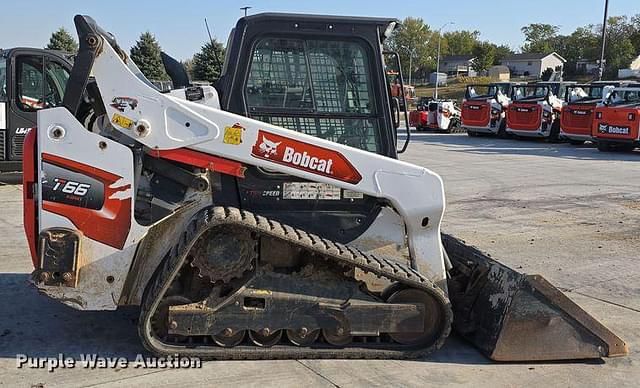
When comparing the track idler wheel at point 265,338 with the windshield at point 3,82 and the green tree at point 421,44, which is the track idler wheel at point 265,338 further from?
the green tree at point 421,44

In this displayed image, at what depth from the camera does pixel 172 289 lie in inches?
189

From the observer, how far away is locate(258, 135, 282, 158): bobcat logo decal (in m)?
4.74

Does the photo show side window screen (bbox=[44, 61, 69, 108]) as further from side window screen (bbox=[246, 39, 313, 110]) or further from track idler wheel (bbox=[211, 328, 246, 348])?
track idler wheel (bbox=[211, 328, 246, 348])

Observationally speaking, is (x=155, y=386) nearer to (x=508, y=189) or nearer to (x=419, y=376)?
(x=419, y=376)

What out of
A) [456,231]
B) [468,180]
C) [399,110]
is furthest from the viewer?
[468,180]

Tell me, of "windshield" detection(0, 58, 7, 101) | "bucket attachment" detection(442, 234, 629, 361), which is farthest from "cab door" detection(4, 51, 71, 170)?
"bucket attachment" detection(442, 234, 629, 361)

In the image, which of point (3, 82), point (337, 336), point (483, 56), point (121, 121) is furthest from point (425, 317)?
point (483, 56)

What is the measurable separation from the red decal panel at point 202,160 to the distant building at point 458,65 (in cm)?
9574

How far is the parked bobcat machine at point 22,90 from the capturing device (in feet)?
39.8

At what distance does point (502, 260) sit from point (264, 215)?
3.95 m

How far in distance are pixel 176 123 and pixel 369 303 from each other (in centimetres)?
175

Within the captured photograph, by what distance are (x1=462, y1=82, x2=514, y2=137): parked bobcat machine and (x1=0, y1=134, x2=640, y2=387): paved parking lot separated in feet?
38.5

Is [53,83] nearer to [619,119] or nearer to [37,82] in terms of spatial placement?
[37,82]

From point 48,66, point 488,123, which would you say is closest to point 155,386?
point 48,66
